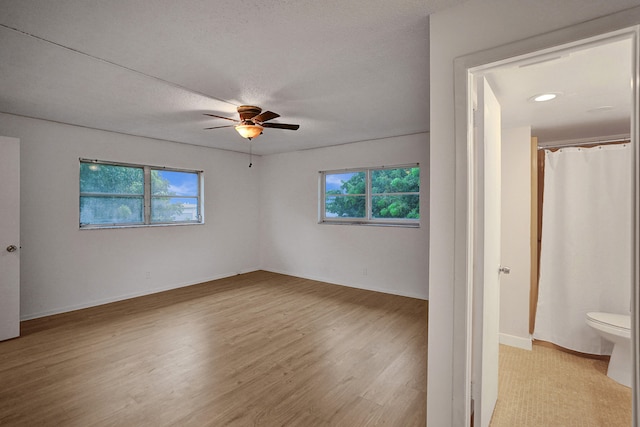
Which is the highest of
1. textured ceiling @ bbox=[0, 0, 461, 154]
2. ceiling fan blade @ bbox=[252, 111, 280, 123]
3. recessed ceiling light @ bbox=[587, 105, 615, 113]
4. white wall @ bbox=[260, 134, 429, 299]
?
textured ceiling @ bbox=[0, 0, 461, 154]

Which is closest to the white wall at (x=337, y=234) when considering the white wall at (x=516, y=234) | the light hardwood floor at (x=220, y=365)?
the light hardwood floor at (x=220, y=365)

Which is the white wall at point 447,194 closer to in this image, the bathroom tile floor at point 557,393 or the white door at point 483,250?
the white door at point 483,250

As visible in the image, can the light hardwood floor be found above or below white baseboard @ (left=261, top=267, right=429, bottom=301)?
below

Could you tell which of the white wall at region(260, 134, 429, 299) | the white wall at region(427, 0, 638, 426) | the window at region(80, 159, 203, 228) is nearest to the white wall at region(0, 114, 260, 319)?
the window at region(80, 159, 203, 228)

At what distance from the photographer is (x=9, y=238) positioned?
315 centimetres

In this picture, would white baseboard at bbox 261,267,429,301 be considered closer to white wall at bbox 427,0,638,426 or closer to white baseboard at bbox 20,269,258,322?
white baseboard at bbox 20,269,258,322

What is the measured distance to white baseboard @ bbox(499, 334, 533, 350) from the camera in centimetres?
296

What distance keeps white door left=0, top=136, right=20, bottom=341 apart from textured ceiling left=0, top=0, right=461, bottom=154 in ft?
1.94

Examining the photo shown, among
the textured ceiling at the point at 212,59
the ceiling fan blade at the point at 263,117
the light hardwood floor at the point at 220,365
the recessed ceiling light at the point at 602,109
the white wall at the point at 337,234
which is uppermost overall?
the textured ceiling at the point at 212,59

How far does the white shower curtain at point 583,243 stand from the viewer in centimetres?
277

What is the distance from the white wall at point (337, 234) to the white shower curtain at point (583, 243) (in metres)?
1.54

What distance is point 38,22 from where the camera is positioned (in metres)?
1.71

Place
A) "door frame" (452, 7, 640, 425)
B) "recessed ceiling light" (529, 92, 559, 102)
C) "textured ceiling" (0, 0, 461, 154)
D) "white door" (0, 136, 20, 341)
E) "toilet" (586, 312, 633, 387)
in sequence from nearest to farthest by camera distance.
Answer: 1. "door frame" (452, 7, 640, 425)
2. "textured ceiling" (0, 0, 461, 154)
3. "recessed ceiling light" (529, 92, 559, 102)
4. "toilet" (586, 312, 633, 387)
5. "white door" (0, 136, 20, 341)

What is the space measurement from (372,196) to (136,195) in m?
3.78
